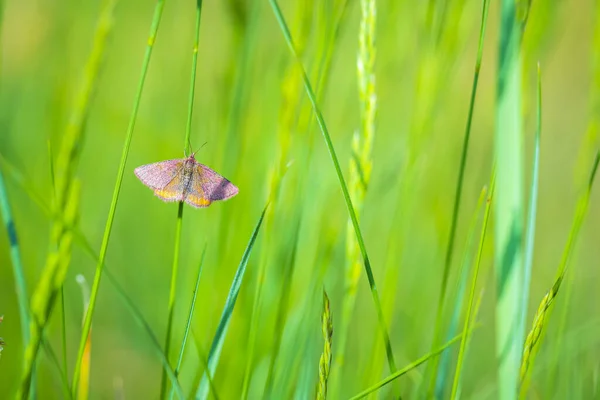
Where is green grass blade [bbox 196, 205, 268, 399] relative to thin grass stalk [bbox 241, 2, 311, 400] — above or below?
below

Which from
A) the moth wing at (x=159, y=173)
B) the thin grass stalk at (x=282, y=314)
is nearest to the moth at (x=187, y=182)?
the moth wing at (x=159, y=173)

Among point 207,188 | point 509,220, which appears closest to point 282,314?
point 207,188

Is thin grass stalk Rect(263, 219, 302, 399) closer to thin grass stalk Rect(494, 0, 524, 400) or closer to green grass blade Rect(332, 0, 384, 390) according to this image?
green grass blade Rect(332, 0, 384, 390)

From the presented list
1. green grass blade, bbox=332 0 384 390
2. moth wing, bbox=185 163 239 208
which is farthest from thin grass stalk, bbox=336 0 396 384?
Answer: moth wing, bbox=185 163 239 208

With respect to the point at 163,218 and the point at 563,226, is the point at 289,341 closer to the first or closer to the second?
the point at 163,218

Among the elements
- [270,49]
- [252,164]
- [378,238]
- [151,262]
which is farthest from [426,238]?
[151,262]

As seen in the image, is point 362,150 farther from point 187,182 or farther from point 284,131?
point 187,182

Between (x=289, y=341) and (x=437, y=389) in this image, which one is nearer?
(x=437, y=389)

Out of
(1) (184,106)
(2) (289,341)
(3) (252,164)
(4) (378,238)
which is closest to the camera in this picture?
(2) (289,341)
